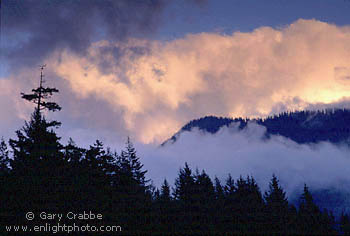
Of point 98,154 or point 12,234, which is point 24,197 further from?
point 98,154

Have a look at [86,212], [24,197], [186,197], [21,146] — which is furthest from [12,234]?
[186,197]

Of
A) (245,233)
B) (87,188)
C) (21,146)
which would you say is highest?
(21,146)

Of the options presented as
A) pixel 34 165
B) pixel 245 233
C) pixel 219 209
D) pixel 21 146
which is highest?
pixel 21 146

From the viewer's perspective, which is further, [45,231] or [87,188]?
[87,188]

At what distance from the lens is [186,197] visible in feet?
106

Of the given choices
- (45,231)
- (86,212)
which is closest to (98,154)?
(86,212)

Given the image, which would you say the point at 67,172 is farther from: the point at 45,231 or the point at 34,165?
the point at 45,231

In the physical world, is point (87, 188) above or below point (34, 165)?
below

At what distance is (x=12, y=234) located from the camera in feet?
41.4

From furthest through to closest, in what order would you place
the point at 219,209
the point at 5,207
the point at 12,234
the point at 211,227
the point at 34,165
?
the point at 219,209, the point at 34,165, the point at 211,227, the point at 5,207, the point at 12,234

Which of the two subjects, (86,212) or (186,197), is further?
(186,197)

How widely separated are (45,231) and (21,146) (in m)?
8.65

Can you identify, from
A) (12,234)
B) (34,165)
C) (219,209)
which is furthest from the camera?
(219,209)

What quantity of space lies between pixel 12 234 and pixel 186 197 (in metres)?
21.5
